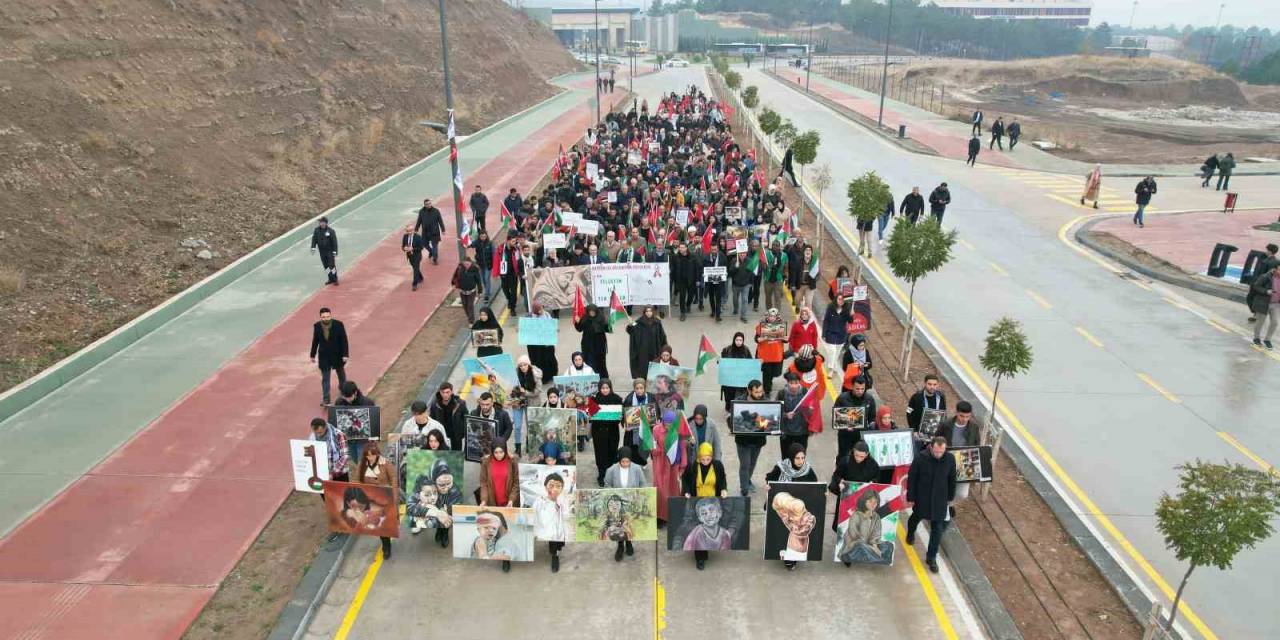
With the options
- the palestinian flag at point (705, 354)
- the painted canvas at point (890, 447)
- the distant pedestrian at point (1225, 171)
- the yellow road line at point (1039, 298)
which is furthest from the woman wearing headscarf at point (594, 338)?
the distant pedestrian at point (1225, 171)

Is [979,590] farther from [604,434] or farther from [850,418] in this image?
[604,434]

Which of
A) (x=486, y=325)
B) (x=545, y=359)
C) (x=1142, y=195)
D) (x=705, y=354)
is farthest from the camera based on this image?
(x=1142, y=195)

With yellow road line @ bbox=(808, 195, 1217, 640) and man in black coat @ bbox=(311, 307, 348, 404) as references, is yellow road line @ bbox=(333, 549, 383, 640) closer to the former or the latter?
man in black coat @ bbox=(311, 307, 348, 404)

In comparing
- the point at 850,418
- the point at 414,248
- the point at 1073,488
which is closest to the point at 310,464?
the point at 850,418

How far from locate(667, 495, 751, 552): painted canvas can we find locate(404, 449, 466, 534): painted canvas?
7.82 ft

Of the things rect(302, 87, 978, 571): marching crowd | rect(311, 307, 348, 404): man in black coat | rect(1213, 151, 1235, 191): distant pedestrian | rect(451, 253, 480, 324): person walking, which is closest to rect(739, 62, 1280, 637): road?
rect(302, 87, 978, 571): marching crowd

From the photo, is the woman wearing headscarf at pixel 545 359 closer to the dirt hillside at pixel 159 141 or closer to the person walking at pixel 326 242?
the person walking at pixel 326 242

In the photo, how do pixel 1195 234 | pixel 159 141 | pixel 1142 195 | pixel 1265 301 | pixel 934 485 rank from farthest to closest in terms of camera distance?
1. pixel 1142 195
2. pixel 1195 234
3. pixel 159 141
4. pixel 1265 301
5. pixel 934 485

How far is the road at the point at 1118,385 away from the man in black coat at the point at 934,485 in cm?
233

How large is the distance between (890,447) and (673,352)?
639 centimetres

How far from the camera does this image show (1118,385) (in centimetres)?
1404

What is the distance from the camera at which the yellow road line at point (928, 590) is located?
8234 mm

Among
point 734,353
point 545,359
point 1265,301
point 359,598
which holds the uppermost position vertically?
point 734,353

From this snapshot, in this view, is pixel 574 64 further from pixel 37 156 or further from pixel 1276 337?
pixel 1276 337
